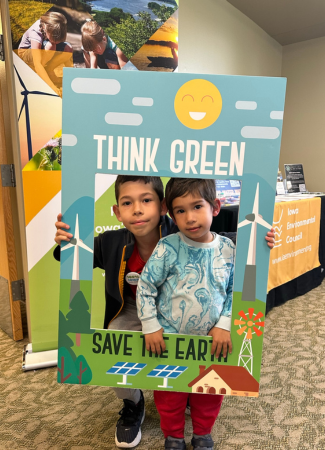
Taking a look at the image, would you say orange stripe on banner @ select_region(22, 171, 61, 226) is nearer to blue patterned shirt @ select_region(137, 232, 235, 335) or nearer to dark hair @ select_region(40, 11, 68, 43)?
dark hair @ select_region(40, 11, 68, 43)

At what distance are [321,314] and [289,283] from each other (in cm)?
33

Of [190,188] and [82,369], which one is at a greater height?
[190,188]

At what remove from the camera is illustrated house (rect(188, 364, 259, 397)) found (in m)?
0.85

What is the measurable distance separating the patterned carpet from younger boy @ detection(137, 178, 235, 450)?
0.58m

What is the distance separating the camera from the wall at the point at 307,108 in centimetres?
382

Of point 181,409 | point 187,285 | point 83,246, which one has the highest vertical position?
point 83,246

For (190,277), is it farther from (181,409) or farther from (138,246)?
(181,409)

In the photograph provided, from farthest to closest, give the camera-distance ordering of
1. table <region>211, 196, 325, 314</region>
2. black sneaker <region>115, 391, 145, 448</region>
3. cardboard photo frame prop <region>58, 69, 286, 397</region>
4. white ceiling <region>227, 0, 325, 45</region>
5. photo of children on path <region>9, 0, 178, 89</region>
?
white ceiling <region>227, 0, 325, 45</region>
table <region>211, 196, 325, 314</region>
photo of children on path <region>9, 0, 178, 89</region>
black sneaker <region>115, 391, 145, 448</region>
cardboard photo frame prop <region>58, 69, 286, 397</region>

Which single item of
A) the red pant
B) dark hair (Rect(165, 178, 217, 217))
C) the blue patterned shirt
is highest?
dark hair (Rect(165, 178, 217, 217))

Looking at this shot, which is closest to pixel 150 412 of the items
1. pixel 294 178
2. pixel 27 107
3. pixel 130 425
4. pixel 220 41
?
pixel 130 425

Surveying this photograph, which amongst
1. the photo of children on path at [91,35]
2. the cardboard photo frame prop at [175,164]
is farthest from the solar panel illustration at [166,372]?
the photo of children on path at [91,35]

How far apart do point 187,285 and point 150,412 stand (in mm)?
752

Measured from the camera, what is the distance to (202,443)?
1.06 m

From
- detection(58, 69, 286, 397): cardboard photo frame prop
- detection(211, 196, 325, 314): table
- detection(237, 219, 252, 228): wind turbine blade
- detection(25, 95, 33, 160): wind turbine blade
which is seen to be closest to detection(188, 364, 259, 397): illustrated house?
detection(58, 69, 286, 397): cardboard photo frame prop
